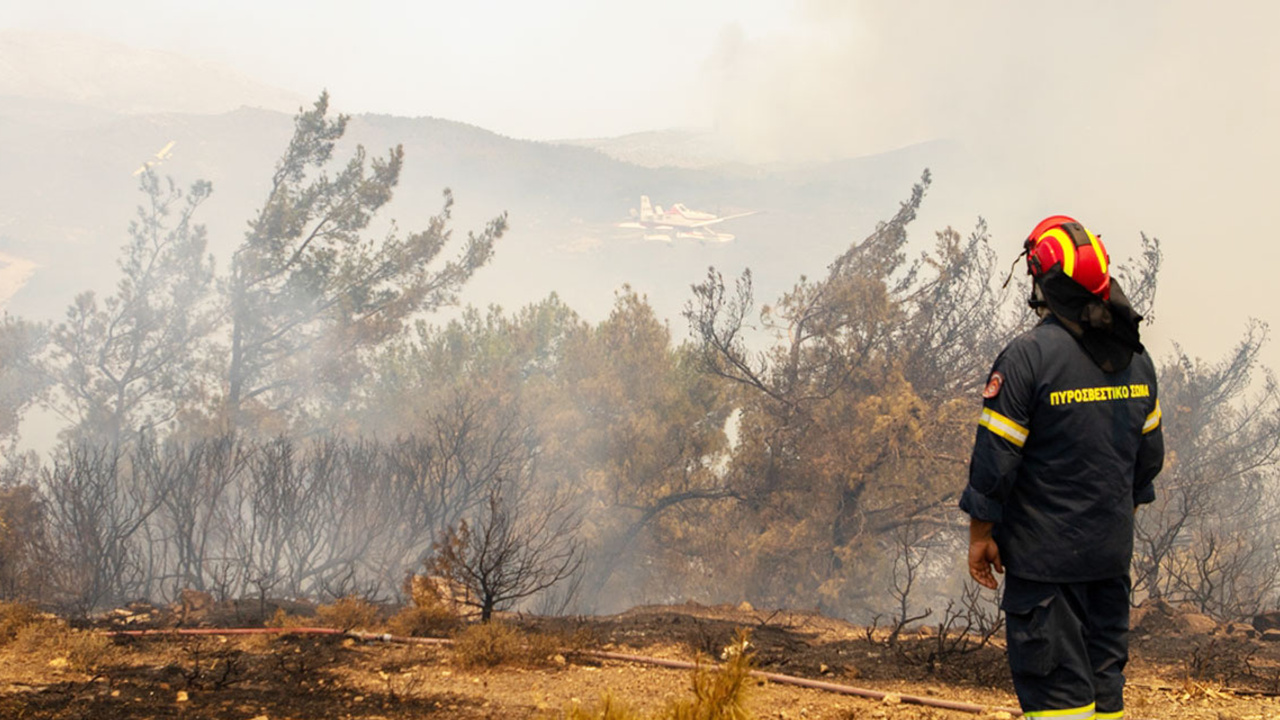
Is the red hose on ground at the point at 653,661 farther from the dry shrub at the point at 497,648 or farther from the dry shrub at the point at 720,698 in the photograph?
the dry shrub at the point at 720,698

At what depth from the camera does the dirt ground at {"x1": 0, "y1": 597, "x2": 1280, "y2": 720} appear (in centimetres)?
581

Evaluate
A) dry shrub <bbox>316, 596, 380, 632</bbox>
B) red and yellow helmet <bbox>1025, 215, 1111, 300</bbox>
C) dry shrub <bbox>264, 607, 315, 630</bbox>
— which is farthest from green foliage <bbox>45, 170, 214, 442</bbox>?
red and yellow helmet <bbox>1025, 215, 1111, 300</bbox>

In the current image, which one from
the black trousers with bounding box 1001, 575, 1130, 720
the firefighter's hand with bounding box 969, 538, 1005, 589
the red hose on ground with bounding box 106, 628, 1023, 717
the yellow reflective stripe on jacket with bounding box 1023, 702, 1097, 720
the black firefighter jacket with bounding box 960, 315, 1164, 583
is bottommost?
the red hose on ground with bounding box 106, 628, 1023, 717

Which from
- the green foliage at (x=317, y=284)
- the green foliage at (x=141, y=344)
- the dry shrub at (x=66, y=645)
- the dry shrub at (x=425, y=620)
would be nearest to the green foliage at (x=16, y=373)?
the green foliage at (x=141, y=344)

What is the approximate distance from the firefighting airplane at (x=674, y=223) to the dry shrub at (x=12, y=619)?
118 meters

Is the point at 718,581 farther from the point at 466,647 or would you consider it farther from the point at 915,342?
the point at 466,647

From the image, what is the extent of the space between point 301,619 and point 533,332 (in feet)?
70.1

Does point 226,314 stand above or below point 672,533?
above

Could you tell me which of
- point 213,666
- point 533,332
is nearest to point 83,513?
point 213,666

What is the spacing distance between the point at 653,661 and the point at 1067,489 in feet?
16.3

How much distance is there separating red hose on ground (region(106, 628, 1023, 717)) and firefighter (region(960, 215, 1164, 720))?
2614mm

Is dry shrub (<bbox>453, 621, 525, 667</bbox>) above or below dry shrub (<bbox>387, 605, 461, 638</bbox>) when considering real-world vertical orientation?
above

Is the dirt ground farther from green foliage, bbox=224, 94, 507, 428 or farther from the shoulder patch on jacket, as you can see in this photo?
green foliage, bbox=224, 94, 507, 428

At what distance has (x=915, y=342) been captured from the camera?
77.3 feet
